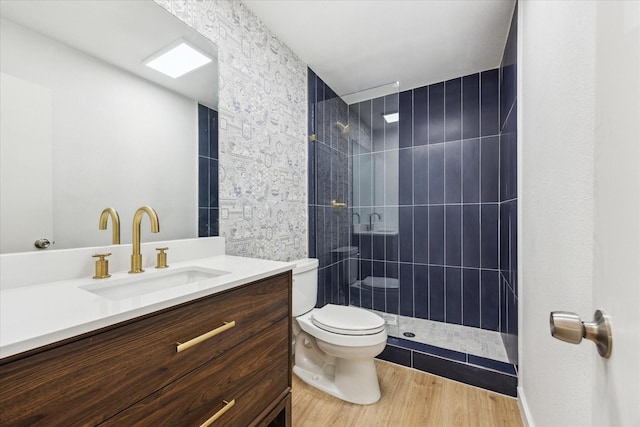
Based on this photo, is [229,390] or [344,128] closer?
[229,390]

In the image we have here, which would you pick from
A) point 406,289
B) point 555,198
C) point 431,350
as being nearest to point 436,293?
point 406,289

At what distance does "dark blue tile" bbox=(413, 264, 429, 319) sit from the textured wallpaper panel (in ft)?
3.73

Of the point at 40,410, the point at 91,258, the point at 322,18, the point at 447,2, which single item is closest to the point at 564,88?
the point at 447,2

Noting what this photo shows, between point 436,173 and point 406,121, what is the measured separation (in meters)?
0.57

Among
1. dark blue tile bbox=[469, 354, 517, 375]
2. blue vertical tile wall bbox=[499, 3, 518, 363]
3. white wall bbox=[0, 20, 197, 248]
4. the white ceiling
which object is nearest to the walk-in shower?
blue vertical tile wall bbox=[499, 3, 518, 363]

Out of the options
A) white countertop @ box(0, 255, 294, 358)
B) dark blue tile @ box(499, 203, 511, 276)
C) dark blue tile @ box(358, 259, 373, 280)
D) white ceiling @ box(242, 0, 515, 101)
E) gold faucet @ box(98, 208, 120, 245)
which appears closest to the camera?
white countertop @ box(0, 255, 294, 358)

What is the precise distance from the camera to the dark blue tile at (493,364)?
5.47 feet

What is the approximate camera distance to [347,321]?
1737 mm

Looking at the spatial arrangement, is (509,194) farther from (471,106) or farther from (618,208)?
(618,208)

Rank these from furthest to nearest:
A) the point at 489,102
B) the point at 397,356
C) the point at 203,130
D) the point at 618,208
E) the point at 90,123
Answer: the point at 489,102 → the point at 397,356 → the point at 203,130 → the point at 90,123 → the point at 618,208

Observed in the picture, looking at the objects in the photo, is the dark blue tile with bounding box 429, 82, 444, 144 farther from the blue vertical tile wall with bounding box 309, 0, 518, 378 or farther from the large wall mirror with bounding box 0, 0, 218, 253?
the large wall mirror with bounding box 0, 0, 218, 253

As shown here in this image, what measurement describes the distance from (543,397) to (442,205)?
1632 millimetres

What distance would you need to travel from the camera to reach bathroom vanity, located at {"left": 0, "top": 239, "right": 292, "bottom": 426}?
1.76 ft

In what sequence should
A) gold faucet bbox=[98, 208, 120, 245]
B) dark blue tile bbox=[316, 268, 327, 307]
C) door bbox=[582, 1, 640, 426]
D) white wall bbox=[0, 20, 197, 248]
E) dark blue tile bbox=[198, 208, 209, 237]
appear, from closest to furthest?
door bbox=[582, 1, 640, 426]
white wall bbox=[0, 20, 197, 248]
gold faucet bbox=[98, 208, 120, 245]
dark blue tile bbox=[198, 208, 209, 237]
dark blue tile bbox=[316, 268, 327, 307]
